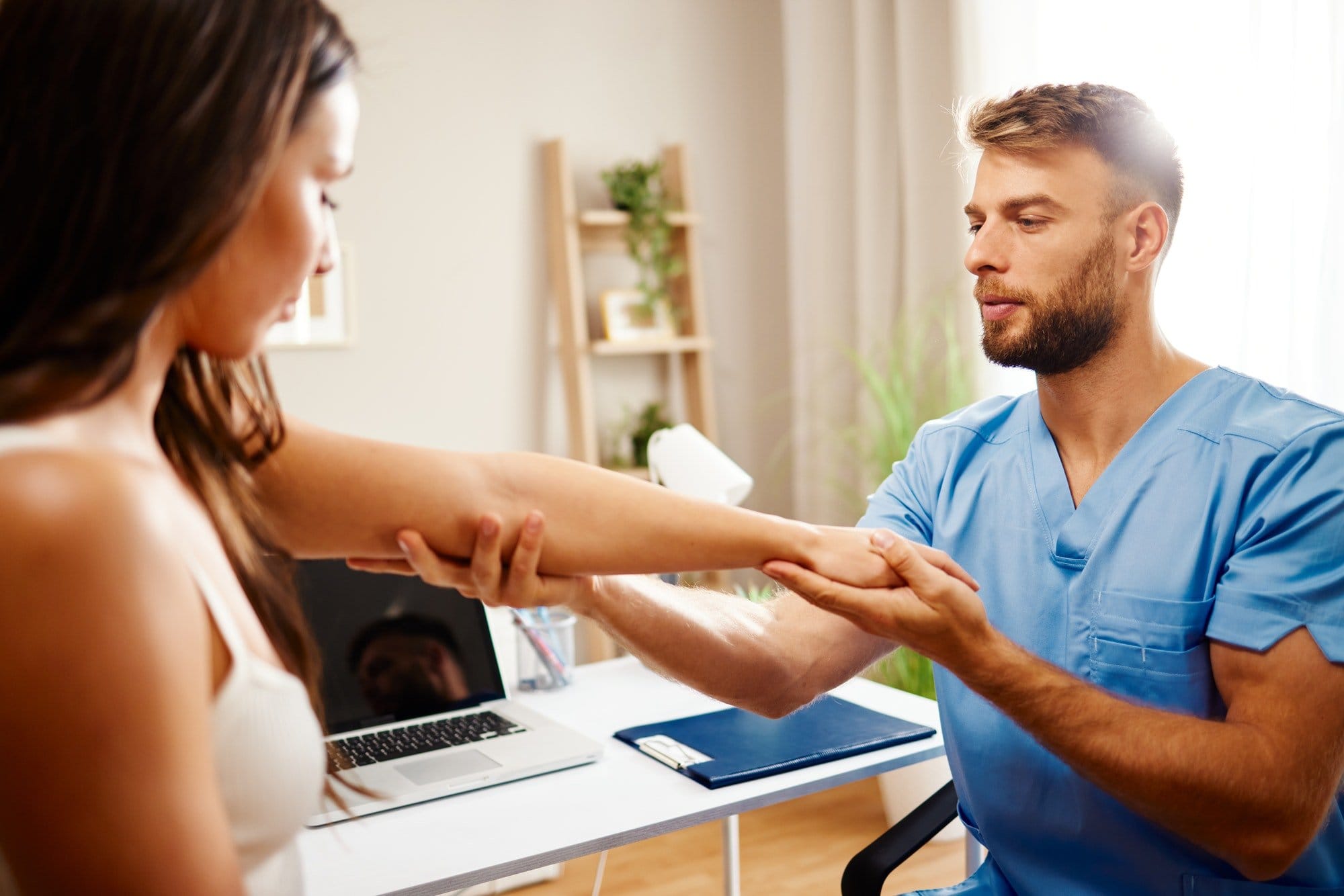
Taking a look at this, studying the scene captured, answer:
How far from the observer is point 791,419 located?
4.15 m

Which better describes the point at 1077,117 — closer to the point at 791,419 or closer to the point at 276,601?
the point at 276,601

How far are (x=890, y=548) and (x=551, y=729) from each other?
649 millimetres

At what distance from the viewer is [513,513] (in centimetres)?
123

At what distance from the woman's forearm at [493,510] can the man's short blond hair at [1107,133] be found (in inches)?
26.3

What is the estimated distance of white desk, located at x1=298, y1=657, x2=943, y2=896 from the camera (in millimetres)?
1274

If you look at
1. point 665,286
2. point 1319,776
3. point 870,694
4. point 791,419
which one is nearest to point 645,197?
point 665,286

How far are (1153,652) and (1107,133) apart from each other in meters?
0.73

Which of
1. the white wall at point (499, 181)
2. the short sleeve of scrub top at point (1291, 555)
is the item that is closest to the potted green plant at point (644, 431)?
the white wall at point (499, 181)

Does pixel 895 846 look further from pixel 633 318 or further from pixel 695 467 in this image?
pixel 633 318

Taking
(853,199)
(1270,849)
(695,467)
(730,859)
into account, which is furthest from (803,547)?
(853,199)

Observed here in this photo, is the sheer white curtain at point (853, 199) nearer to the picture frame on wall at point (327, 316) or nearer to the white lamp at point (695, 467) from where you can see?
the white lamp at point (695, 467)

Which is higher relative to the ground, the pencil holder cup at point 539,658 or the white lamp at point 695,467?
the white lamp at point 695,467

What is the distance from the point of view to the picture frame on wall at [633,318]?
361 centimetres

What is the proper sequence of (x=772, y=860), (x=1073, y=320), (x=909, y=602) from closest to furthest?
1. (x=909, y=602)
2. (x=1073, y=320)
3. (x=772, y=860)
